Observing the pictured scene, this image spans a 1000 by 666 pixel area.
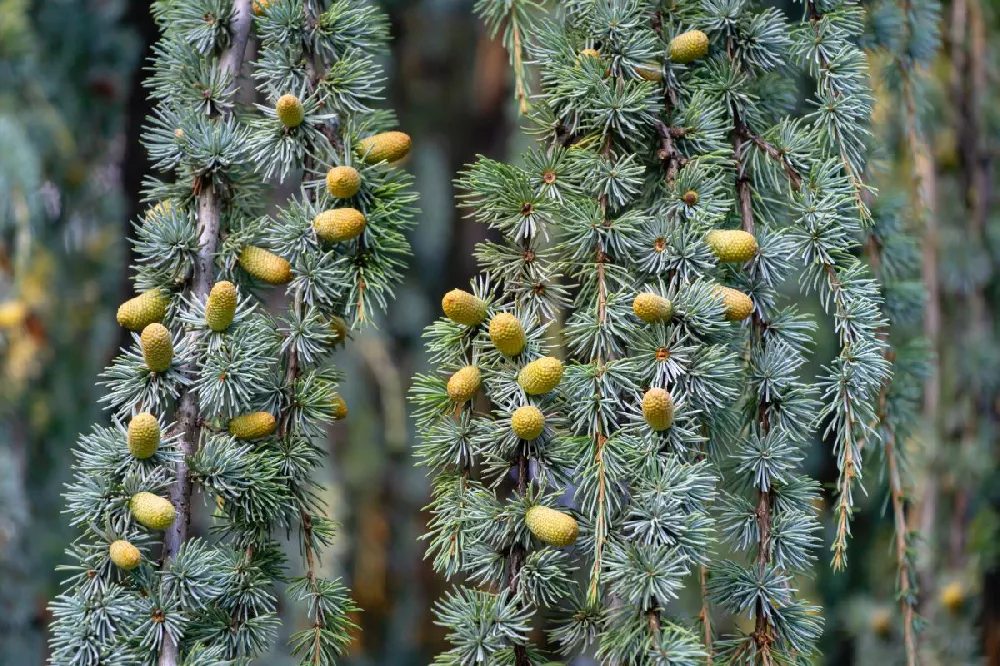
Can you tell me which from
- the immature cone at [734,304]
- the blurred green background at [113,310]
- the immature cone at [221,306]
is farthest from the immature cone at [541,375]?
the blurred green background at [113,310]

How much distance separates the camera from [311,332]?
0.83 metres

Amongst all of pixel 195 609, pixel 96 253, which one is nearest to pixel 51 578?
pixel 96 253

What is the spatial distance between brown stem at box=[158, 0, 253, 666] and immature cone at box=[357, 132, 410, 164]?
15cm

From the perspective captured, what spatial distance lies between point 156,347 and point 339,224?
0.19 meters

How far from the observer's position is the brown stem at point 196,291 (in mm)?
751

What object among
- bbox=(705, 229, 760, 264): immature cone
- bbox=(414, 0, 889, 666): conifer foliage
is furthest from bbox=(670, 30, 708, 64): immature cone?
bbox=(705, 229, 760, 264): immature cone

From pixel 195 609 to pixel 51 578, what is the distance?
130cm

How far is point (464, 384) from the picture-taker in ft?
Result: 2.48

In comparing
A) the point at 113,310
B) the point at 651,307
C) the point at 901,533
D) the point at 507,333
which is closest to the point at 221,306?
the point at 507,333

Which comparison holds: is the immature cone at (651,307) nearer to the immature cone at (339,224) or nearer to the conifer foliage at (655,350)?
the conifer foliage at (655,350)

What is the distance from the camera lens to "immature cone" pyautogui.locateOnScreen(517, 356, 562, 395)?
2.38 feet

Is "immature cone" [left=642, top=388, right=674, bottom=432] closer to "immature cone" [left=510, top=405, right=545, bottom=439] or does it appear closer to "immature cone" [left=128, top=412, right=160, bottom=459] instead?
"immature cone" [left=510, top=405, right=545, bottom=439]

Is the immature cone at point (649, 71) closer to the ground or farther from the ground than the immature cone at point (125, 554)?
farther from the ground

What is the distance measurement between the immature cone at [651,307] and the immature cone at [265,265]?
1.05 feet
